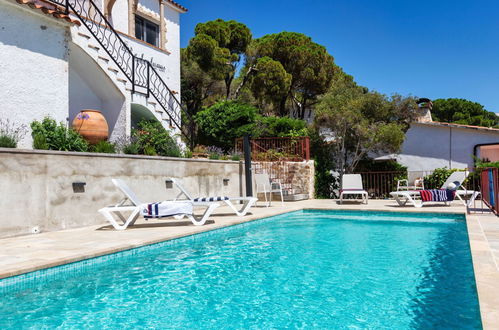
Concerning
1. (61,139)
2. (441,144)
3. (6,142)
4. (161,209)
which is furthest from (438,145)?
(6,142)

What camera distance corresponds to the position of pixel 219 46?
75.0ft

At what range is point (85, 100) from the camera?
40.1ft

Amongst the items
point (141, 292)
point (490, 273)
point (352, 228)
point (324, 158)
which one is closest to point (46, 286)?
point (141, 292)

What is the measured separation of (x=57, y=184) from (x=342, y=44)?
23230mm

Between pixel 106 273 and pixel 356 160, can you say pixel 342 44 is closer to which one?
pixel 356 160

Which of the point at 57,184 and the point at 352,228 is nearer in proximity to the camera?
the point at 57,184

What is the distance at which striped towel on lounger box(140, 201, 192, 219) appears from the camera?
7332 millimetres

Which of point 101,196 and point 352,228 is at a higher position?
point 101,196

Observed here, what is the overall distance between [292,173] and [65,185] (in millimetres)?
9586

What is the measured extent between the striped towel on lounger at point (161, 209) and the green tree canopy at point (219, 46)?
14537mm

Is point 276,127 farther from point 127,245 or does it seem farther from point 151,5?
point 127,245

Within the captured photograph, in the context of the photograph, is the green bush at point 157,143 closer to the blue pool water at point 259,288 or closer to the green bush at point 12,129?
the green bush at point 12,129

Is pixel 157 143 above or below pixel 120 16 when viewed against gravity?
below

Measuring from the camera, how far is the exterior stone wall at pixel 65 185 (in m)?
6.43
